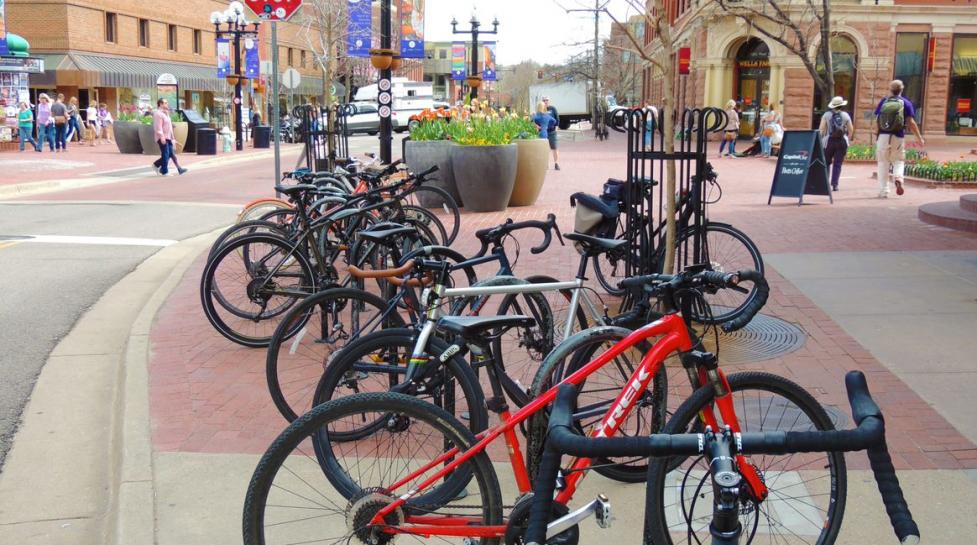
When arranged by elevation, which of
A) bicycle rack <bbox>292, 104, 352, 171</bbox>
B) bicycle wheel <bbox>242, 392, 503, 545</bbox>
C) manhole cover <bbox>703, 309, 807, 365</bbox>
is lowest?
manhole cover <bbox>703, 309, 807, 365</bbox>

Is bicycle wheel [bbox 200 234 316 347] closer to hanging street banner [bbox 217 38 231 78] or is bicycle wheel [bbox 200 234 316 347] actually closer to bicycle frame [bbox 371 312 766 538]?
bicycle frame [bbox 371 312 766 538]

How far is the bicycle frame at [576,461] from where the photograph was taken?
3268 millimetres

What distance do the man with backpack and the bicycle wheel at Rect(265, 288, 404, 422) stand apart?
1350 centimetres

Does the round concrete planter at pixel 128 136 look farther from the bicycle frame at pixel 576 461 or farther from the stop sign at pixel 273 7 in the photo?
the bicycle frame at pixel 576 461

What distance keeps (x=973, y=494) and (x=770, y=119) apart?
89.1 ft

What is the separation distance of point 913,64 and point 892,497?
4091 centimetres

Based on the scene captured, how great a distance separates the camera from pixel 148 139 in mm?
32812

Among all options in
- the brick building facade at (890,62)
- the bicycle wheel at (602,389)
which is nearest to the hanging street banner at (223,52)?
the brick building facade at (890,62)

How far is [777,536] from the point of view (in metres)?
3.90

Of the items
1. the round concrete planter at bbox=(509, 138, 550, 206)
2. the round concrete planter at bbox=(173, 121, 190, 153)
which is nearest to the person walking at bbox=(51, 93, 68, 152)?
the round concrete planter at bbox=(173, 121, 190, 153)

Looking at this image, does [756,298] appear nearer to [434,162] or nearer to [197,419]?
[197,419]

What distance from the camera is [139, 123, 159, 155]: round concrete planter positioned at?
32.8m

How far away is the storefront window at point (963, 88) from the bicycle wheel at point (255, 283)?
38.2 m

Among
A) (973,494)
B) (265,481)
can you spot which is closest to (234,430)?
(265,481)
